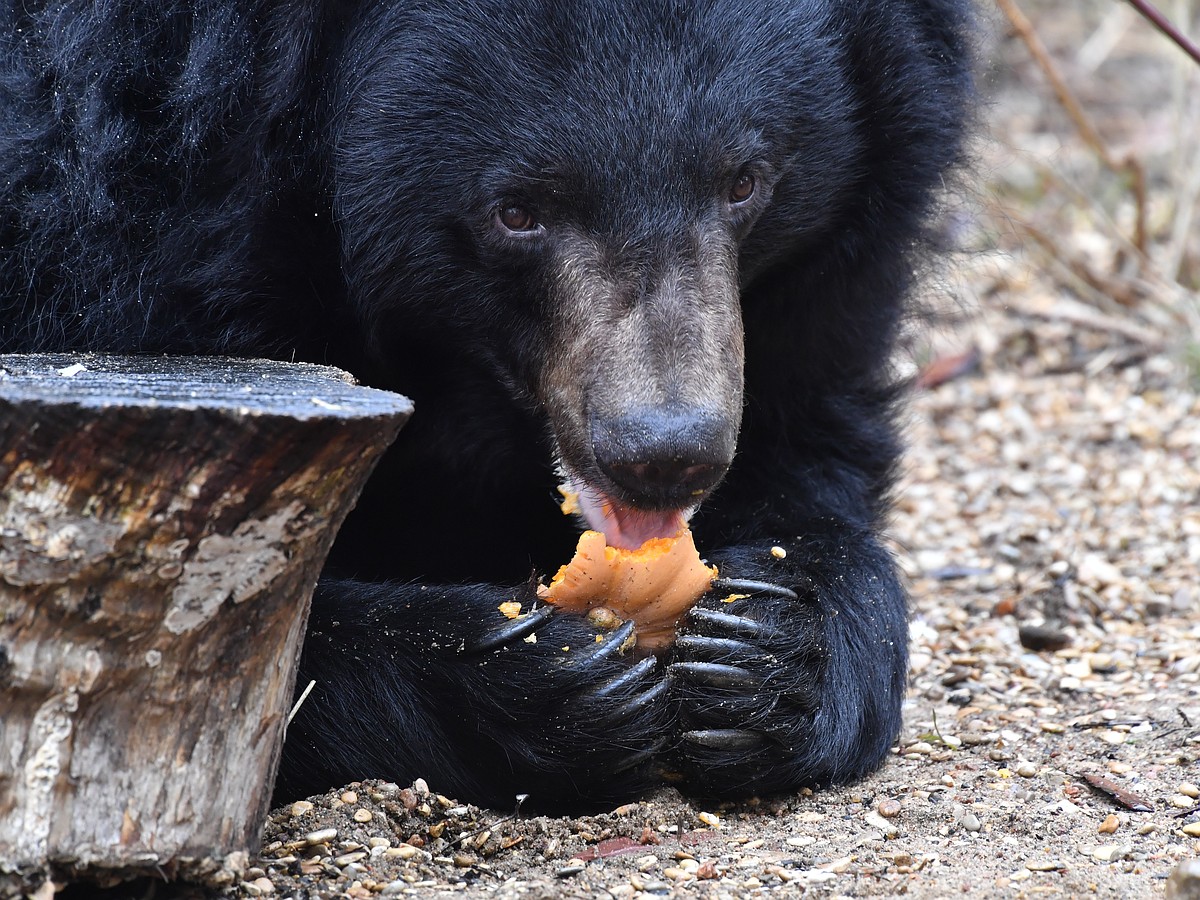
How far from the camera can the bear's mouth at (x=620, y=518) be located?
3117mm

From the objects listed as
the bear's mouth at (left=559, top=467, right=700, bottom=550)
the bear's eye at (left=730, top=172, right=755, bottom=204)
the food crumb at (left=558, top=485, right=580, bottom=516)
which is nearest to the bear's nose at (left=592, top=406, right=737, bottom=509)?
the bear's mouth at (left=559, top=467, right=700, bottom=550)

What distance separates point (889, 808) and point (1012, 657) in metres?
1.26

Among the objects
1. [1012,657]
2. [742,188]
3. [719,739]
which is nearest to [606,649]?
[719,739]

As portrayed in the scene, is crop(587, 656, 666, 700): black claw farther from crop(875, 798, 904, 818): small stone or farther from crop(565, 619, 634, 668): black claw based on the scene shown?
crop(875, 798, 904, 818): small stone

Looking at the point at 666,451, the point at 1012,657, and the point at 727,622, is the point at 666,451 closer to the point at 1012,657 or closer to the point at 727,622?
the point at 727,622

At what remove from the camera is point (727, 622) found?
123 inches

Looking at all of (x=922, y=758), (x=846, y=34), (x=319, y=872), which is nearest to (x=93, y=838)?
(x=319, y=872)

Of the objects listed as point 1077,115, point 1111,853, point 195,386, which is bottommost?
point 1111,853

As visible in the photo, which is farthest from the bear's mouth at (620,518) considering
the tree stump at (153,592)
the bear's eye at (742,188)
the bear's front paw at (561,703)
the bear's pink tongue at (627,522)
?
the tree stump at (153,592)

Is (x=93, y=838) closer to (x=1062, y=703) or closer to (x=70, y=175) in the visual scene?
(x=70, y=175)

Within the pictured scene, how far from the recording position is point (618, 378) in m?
2.91

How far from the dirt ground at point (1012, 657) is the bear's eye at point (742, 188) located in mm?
1047

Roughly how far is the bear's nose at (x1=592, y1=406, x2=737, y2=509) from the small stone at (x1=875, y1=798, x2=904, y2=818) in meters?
0.75

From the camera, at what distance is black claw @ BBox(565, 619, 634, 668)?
9.87ft
